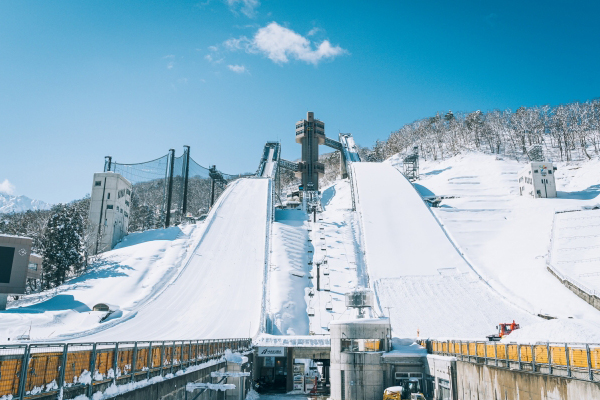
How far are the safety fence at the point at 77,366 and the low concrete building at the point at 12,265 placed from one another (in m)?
19.4

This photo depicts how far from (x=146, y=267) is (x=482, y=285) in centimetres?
2427

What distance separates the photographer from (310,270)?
108 ft

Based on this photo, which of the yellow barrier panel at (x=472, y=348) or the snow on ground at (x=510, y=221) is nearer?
the yellow barrier panel at (x=472, y=348)

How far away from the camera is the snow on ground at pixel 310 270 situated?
2622 cm

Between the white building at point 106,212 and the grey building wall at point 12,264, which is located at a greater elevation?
the white building at point 106,212

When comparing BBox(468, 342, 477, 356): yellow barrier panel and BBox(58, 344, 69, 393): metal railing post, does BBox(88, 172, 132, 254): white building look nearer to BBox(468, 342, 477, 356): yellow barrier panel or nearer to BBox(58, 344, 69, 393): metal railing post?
BBox(468, 342, 477, 356): yellow barrier panel

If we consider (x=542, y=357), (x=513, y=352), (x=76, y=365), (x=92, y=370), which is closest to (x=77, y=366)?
(x=76, y=365)

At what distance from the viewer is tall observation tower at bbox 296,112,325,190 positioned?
67375 millimetres

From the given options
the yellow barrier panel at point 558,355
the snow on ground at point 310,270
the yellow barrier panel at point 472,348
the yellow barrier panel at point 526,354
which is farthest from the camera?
the snow on ground at point 310,270

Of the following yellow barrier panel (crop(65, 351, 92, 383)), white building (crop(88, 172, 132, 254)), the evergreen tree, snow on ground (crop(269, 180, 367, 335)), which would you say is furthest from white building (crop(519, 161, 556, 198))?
yellow barrier panel (crop(65, 351, 92, 383))

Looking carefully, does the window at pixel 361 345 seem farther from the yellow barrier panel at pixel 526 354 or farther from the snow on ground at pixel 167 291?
the snow on ground at pixel 167 291

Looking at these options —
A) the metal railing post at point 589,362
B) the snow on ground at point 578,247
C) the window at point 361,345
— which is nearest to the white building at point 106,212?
the window at point 361,345

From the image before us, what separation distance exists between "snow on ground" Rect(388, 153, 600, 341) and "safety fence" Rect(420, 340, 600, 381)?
1.72 metres

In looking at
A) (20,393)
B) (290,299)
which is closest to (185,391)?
(20,393)
